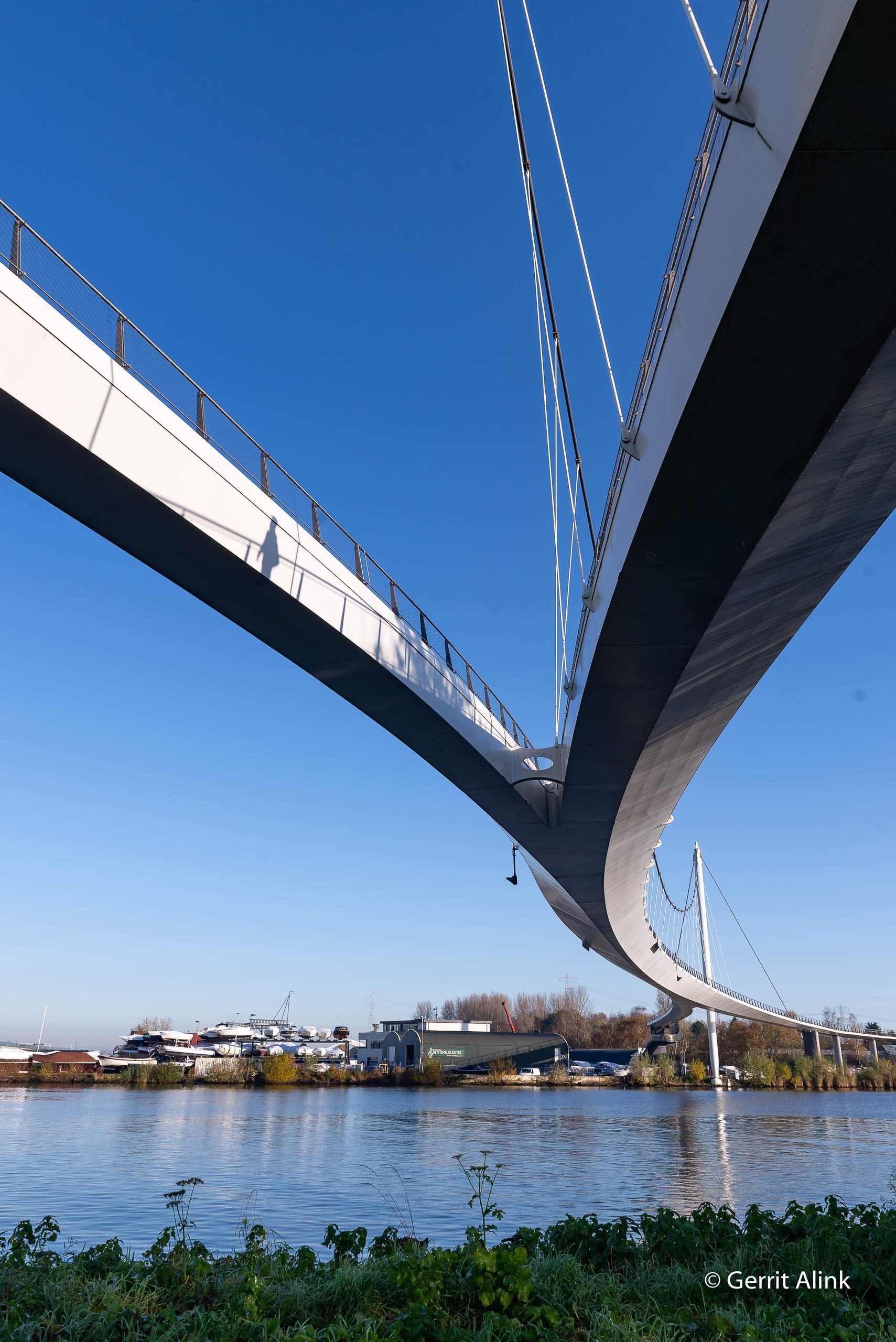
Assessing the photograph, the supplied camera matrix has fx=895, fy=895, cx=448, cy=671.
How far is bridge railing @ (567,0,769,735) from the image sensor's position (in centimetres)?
613

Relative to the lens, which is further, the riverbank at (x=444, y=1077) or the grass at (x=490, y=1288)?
the riverbank at (x=444, y=1077)

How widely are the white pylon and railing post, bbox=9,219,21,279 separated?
97561 millimetres

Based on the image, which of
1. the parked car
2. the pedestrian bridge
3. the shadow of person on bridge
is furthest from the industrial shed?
the shadow of person on bridge

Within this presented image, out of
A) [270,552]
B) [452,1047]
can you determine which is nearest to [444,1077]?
[452,1047]

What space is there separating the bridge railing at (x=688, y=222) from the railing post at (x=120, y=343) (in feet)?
18.7

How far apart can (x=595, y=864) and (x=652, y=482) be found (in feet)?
64.8

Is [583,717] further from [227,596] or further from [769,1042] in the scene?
[769,1042]

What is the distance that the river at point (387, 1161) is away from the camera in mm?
16438

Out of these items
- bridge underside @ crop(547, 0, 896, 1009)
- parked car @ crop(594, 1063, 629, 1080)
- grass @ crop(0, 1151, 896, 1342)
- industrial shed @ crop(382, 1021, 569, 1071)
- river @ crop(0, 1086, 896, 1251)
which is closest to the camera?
grass @ crop(0, 1151, 896, 1342)

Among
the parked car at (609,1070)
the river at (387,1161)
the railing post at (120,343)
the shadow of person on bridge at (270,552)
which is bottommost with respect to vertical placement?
the parked car at (609,1070)

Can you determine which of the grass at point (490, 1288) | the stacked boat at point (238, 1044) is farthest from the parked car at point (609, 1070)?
the grass at point (490, 1288)

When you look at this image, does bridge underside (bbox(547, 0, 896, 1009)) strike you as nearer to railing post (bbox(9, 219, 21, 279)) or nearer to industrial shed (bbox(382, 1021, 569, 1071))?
railing post (bbox(9, 219, 21, 279))

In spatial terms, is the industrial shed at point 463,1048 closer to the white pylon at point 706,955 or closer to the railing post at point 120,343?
the white pylon at point 706,955

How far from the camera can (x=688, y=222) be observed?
25.2 ft
